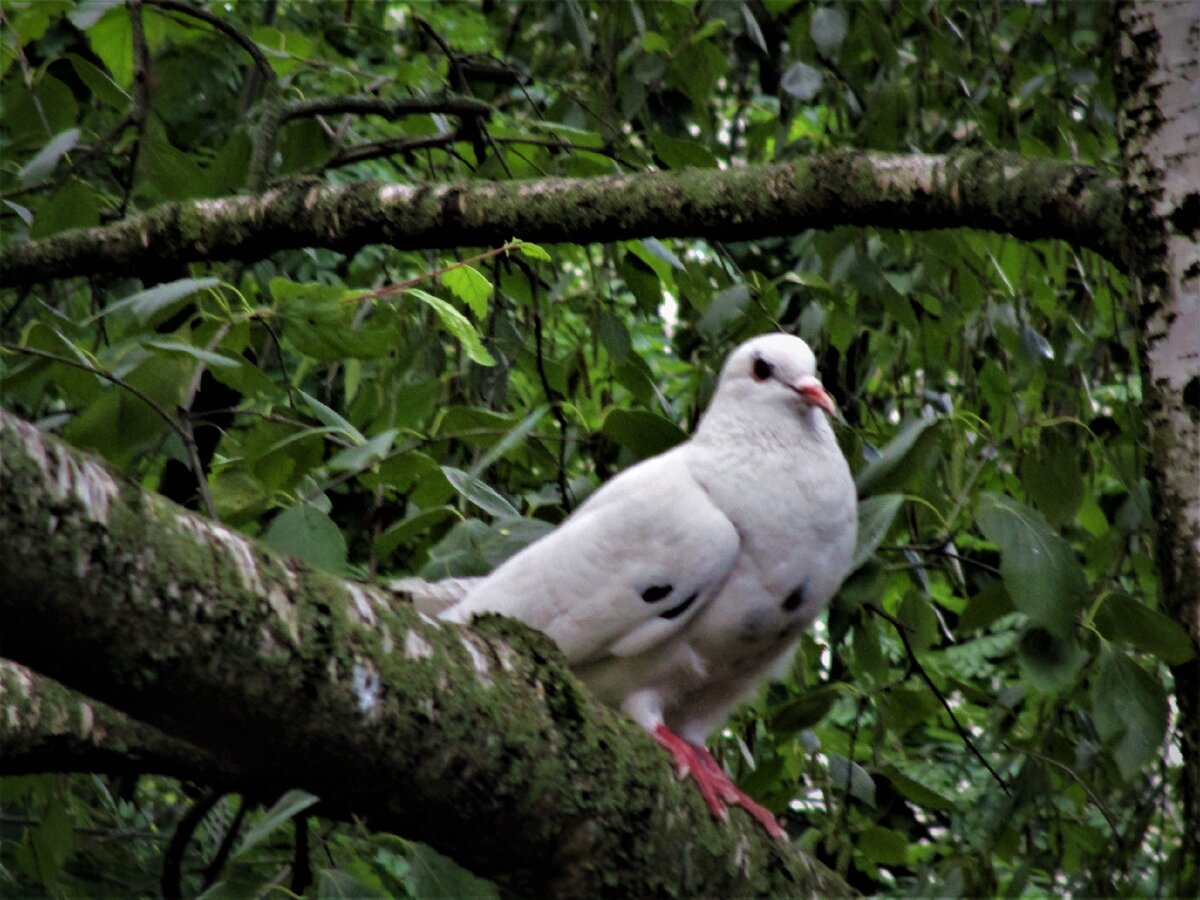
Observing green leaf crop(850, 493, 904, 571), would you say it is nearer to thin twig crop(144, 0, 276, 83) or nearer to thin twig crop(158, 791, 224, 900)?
thin twig crop(158, 791, 224, 900)

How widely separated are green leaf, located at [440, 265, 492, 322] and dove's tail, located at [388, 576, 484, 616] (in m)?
0.51

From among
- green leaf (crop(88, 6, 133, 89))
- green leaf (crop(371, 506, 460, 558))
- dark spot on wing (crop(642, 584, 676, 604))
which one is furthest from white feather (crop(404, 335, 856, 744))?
green leaf (crop(88, 6, 133, 89))

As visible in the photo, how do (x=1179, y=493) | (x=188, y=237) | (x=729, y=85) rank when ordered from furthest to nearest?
(x=729, y=85) < (x=188, y=237) < (x=1179, y=493)

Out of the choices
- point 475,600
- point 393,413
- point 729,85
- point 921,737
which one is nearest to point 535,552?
point 475,600

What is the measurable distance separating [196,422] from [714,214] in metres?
0.86

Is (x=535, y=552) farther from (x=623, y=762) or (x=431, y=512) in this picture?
(x=623, y=762)

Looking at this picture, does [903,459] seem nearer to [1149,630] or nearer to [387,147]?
[1149,630]

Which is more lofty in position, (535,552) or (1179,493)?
(1179,493)

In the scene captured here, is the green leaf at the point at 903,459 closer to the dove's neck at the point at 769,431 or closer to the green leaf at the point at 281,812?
the dove's neck at the point at 769,431

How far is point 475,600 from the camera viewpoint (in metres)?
2.36

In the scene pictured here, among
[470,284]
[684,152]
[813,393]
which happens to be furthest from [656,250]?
[470,284]

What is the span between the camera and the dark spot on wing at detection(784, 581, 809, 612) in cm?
224

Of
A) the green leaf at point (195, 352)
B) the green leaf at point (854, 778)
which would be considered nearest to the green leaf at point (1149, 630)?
the green leaf at point (854, 778)

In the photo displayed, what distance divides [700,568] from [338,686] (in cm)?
101
